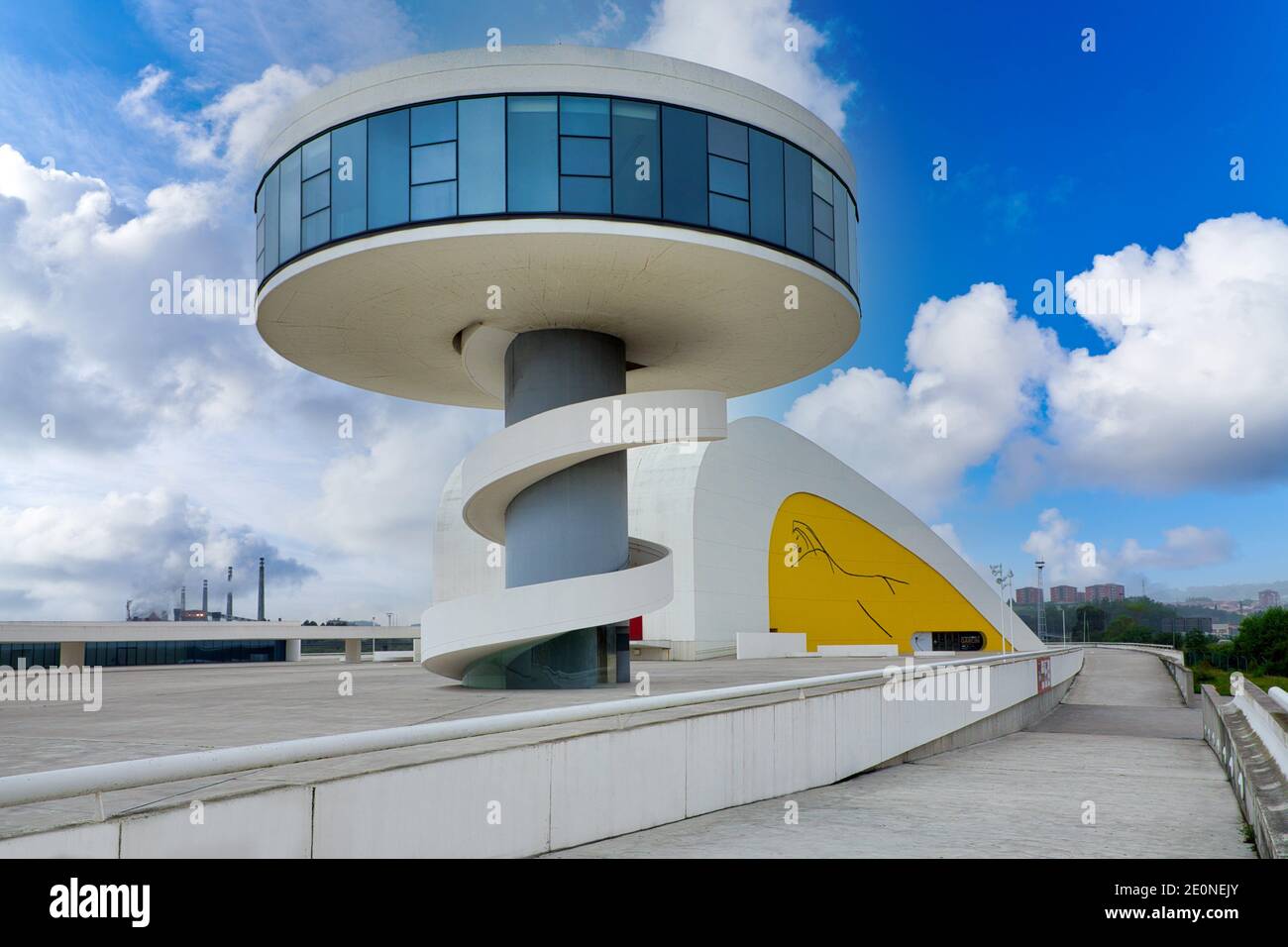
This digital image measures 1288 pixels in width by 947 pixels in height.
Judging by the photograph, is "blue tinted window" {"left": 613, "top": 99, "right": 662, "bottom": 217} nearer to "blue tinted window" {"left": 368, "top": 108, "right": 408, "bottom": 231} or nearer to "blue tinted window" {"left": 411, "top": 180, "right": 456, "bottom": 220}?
"blue tinted window" {"left": 411, "top": 180, "right": 456, "bottom": 220}

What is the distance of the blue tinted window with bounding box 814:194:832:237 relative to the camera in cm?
1967

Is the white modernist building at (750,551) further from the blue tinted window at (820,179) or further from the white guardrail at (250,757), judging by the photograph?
the white guardrail at (250,757)

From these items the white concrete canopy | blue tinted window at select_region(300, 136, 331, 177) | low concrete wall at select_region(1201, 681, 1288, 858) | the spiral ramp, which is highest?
blue tinted window at select_region(300, 136, 331, 177)

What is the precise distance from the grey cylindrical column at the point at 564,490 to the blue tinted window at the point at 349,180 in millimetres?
4437

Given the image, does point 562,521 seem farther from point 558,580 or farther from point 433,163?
point 433,163

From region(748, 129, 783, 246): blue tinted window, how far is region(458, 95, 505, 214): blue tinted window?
4.35 metres

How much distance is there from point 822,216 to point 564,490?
23.1 feet

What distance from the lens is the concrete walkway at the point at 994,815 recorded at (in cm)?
816

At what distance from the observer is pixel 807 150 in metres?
19.6

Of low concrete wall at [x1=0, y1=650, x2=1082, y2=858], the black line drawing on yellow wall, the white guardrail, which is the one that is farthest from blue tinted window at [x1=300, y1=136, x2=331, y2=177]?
the black line drawing on yellow wall
